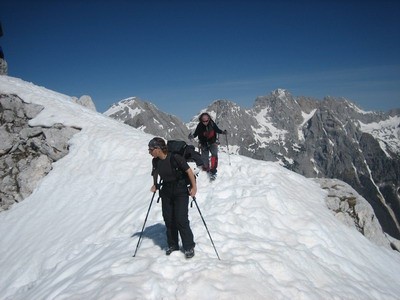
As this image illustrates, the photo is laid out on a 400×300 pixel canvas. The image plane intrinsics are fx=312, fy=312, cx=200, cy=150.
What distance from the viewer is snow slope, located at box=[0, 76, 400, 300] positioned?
28.5 feet

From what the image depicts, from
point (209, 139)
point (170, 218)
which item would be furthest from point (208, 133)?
point (170, 218)

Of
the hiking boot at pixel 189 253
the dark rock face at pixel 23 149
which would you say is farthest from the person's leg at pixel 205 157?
the dark rock face at pixel 23 149

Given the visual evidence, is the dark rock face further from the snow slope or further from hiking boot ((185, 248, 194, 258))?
hiking boot ((185, 248, 194, 258))

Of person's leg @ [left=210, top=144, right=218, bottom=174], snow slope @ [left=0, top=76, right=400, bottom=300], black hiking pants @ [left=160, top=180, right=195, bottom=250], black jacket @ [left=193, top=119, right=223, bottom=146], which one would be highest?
black jacket @ [left=193, top=119, right=223, bottom=146]

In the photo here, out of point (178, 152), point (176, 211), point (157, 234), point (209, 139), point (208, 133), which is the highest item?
point (208, 133)

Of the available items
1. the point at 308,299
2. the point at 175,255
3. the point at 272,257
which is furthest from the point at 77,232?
the point at 308,299

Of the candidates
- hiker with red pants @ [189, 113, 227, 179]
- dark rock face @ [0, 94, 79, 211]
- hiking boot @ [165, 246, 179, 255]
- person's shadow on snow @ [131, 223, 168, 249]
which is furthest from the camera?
dark rock face @ [0, 94, 79, 211]

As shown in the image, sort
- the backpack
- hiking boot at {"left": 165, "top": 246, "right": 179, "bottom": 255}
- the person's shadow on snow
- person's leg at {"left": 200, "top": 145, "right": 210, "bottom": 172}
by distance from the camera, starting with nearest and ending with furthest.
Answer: the backpack → hiking boot at {"left": 165, "top": 246, "right": 179, "bottom": 255} → the person's shadow on snow → person's leg at {"left": 200, "top": 145, "right": 210, "bottom": 172}

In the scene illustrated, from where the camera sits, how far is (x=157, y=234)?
11.9 m

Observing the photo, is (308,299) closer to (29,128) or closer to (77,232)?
(77,232)

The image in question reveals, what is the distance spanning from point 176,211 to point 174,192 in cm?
58

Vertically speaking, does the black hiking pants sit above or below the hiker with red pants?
below

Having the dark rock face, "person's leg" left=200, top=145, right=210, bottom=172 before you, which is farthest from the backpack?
the dark rock face

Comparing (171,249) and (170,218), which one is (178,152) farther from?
(171,249)
